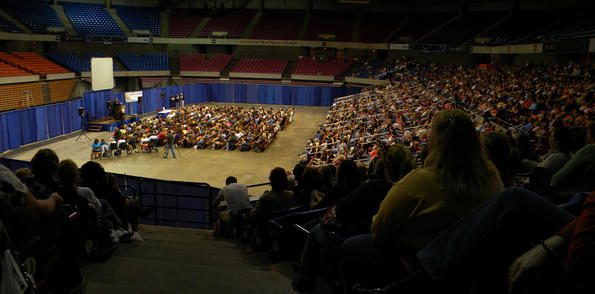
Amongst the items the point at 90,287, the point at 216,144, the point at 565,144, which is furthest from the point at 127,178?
the point at 216,144

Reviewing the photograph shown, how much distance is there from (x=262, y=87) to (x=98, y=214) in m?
34.8

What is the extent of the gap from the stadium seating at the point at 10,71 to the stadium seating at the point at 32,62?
78 cm

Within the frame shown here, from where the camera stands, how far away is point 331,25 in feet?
154

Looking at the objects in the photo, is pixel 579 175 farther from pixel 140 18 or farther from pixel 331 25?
pixel 140 18

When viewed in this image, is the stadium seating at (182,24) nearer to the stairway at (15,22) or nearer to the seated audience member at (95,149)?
the stairway at (15,22)

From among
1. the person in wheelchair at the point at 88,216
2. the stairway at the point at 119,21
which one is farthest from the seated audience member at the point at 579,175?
the stairway at the point at 119,21

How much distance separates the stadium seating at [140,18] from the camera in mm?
46209

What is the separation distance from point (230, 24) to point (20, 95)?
22.7 meters

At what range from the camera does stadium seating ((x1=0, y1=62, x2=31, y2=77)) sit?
98.1ft

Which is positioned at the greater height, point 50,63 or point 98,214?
point 50,63

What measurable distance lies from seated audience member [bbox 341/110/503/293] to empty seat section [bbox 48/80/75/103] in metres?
37.8

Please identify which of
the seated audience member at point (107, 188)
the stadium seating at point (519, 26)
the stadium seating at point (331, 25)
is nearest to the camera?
the seated audience member at point (107, 188)

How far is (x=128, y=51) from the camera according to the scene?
149ft

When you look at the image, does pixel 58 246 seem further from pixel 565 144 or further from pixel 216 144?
pixel 216 144
